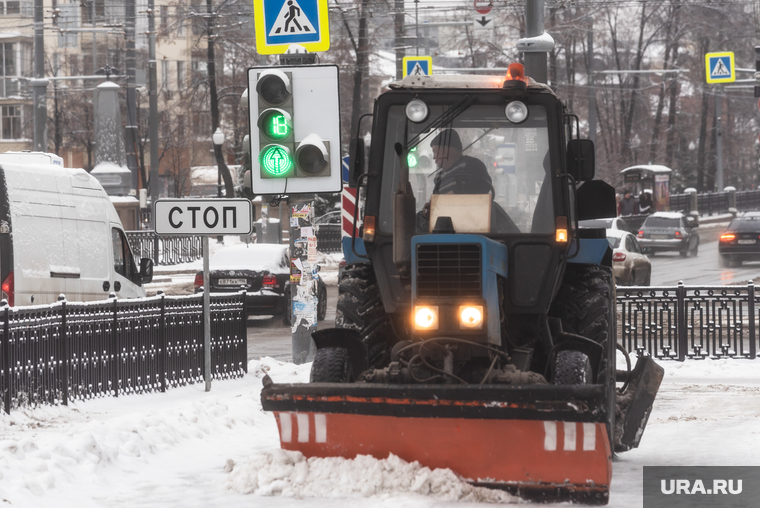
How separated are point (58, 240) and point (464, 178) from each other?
8263mm

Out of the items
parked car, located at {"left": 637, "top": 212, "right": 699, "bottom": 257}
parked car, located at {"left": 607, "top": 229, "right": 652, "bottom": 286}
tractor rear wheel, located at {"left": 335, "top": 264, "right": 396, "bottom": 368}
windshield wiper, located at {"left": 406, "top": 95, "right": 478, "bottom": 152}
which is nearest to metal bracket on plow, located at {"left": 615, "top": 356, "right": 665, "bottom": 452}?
tractor rear wheel, located at {"left": 335, "top": 264, "right": 396, "bottom": 368}

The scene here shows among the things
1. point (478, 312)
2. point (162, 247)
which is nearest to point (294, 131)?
point (478, 312)

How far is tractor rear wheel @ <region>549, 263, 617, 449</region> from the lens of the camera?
7.79m

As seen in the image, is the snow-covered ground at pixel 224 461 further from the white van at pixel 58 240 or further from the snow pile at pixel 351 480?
the white van at pixel 58 240

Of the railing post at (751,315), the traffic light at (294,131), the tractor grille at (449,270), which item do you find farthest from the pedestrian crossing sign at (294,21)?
the railing post at (751,315)

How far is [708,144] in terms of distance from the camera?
236ft

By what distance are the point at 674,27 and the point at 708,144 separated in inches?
739

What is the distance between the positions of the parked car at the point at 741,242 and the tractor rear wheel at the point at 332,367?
28.3 m

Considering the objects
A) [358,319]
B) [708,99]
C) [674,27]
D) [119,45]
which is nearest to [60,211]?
[358,319]

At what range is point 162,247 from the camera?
35344 millimetres

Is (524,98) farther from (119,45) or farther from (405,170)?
(119,45)

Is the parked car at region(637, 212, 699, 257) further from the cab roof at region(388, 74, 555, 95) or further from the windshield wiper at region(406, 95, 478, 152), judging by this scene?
the windshield wiper at region(406, 95, 478, 152)

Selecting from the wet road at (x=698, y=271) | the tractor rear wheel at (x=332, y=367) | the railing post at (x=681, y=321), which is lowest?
the wet road at (x=698, y=271)

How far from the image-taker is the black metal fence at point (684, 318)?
15602 mm
